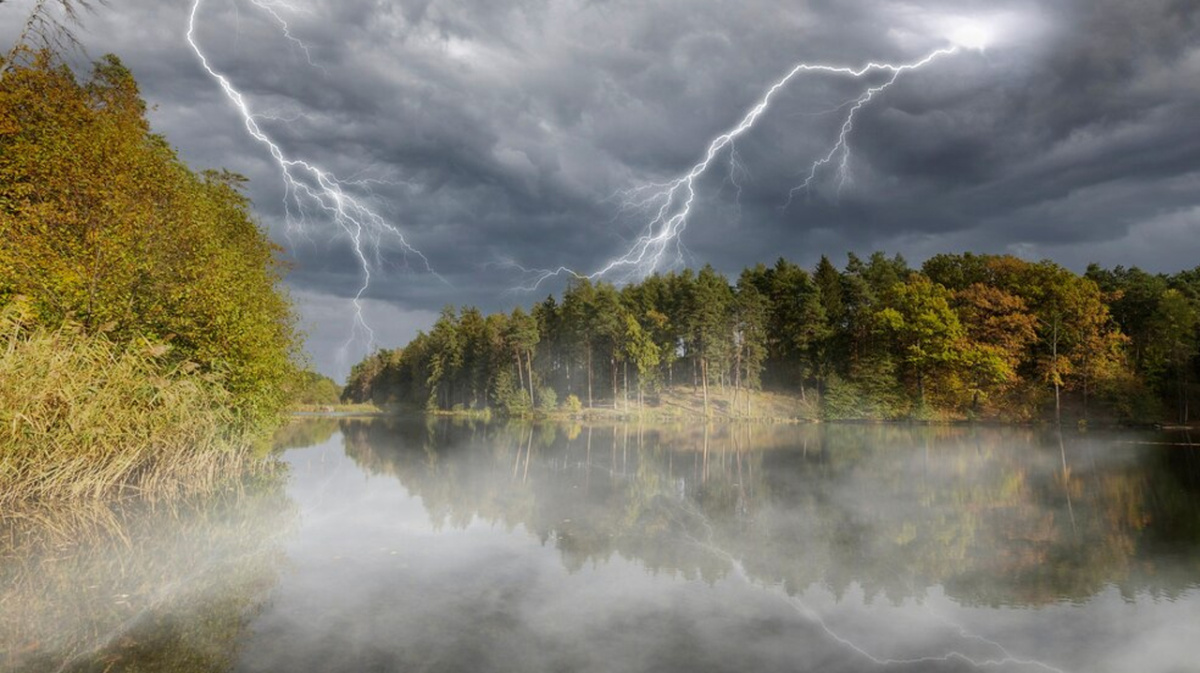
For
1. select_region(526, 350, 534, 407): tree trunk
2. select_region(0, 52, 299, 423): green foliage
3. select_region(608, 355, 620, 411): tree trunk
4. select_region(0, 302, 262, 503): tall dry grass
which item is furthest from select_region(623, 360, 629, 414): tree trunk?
select_region(0, 302, 262, 503): tall dry grass

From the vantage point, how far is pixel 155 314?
19.0 m

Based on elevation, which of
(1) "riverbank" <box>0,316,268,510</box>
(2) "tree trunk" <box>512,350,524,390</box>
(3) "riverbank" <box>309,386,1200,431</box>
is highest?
(2) "tree trunk" <box>512,350,524,390</box>

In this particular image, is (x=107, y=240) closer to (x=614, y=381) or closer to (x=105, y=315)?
(x=105, y=315)

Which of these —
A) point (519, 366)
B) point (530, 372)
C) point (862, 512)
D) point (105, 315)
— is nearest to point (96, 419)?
point (105, 315)

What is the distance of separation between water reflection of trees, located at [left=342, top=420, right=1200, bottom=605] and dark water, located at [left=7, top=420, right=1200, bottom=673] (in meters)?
0.11

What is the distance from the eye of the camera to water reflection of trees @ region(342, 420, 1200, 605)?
36.2ft

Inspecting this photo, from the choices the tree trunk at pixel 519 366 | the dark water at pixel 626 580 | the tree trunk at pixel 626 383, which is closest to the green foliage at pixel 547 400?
the tree trunk at pixel 519 366

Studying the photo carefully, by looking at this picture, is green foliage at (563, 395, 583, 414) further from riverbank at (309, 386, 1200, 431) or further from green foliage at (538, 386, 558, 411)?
green foliage at (538, 386, 558, 411)

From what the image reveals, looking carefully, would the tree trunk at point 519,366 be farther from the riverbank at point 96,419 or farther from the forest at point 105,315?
the riverbank at point 96,419

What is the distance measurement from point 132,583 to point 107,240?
1234cm

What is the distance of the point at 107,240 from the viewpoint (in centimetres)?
1770

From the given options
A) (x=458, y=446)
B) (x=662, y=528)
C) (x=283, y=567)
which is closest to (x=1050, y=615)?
(x=662, y=528)

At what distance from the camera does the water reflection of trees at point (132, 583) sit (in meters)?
7.15

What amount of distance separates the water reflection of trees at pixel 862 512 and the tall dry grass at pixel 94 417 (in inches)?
277
